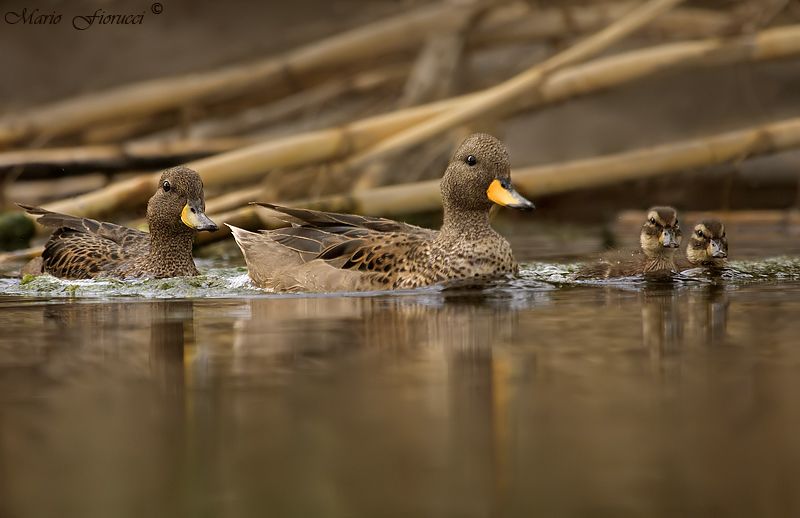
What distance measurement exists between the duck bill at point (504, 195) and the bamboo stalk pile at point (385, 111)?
44.0 inches

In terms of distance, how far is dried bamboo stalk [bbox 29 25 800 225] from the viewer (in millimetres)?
7695

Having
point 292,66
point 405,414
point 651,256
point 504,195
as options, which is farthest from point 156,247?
point 405,414

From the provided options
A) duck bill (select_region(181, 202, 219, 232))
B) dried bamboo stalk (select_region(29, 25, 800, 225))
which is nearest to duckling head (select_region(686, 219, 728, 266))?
dried bamboo stalk (select_region(29, 25, 800, 225))

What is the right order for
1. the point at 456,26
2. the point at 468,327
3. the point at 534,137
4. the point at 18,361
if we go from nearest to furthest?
the point at 18,361 < the point at 468,327 < the point at 456,26 < the point at 534,137

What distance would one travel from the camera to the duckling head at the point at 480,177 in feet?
21.2

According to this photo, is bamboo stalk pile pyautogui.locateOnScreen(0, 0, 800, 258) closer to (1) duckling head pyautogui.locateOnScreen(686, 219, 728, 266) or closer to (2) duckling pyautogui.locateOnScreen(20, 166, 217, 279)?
(2) duckling pyautogui.locateOnScreen(20, 166, 217, 279)

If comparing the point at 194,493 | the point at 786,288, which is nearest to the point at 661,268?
the point at 786,288

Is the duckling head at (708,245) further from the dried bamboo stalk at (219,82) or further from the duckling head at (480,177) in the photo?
the dried bamboo stalk at (219,82)

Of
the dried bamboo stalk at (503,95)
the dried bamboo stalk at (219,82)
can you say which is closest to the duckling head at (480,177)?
the dried bamboo stalk at (503,95)

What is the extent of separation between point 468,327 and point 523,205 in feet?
4.75

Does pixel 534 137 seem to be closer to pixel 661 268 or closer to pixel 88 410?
pixel 661 268

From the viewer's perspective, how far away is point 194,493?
2.74 meters

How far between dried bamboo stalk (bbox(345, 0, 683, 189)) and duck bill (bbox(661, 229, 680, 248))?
1361 millimetres

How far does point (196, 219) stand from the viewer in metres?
6.91
